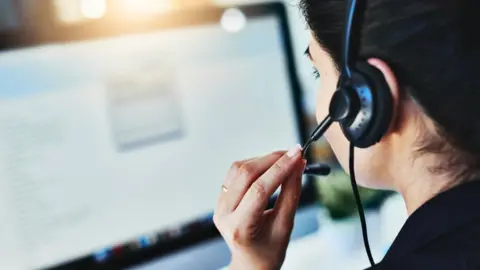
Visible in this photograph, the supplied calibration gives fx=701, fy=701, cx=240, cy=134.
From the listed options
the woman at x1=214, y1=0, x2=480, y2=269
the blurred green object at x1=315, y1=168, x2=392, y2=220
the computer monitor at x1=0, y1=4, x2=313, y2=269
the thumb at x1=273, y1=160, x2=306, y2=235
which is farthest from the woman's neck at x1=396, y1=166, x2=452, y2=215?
the blurred green object at x1=315, y1=168, x2=392, y2=220

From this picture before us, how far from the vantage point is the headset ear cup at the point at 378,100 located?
0.60 m

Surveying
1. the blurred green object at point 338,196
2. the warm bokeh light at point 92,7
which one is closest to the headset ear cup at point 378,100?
the blurred green object at point 338,196

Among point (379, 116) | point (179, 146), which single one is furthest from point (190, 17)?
point (379, 116)

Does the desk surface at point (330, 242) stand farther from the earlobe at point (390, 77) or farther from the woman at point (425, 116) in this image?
the earlobe at point (390, 77)

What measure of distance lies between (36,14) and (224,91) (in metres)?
0.39

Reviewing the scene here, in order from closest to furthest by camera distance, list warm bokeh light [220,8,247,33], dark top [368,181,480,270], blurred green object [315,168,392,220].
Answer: dark top [368,181,480,270], warm bokeh light [220,8,247,33], blurred green object [315,168,392,220]

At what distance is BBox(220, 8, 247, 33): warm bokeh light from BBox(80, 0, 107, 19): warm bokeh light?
0.31 m

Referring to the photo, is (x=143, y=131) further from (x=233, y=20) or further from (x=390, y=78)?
(x=390, y=78)

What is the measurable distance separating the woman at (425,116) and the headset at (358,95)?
10mm

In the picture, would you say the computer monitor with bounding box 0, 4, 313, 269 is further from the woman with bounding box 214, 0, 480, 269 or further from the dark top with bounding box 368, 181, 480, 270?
the dark top with bounding box 368, 181, 480, 270

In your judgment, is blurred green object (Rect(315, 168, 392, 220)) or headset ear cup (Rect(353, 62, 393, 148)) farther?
blurred green object (Rect(315, 168, 392, 220))

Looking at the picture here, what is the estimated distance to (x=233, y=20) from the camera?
98 cm

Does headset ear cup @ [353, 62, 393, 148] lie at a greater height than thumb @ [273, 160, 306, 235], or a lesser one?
greater

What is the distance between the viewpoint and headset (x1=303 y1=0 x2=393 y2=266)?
60 centimetres
